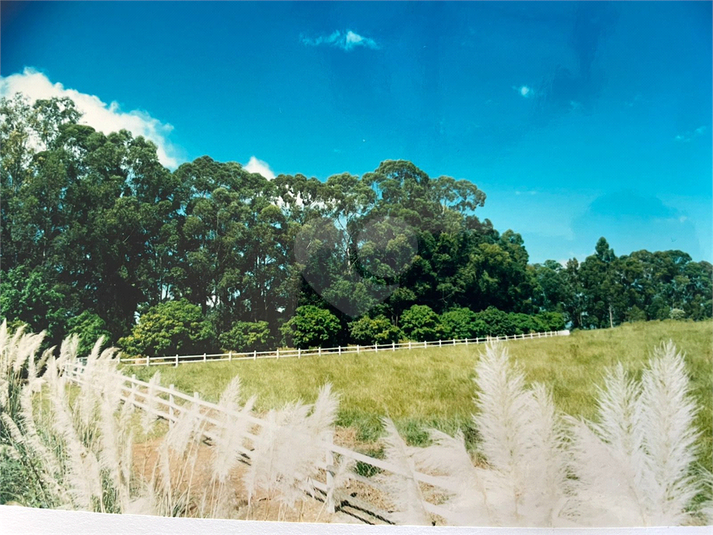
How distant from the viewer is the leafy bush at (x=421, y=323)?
3381 mm

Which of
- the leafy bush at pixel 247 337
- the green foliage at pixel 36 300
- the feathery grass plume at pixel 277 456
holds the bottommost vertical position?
the feathery grass plume at pixel 277 456

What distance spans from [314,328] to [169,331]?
1179mm

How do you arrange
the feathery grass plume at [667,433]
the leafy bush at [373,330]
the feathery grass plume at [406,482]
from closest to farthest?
1. the feathery grass plume at [667,433]
2. the feathery grass plume at [406,482]
3. the leafy bush at [373,330]

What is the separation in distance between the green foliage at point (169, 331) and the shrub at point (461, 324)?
180 centimetres

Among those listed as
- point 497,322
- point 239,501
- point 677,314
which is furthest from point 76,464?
point 677,314

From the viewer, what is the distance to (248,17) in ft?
11.7

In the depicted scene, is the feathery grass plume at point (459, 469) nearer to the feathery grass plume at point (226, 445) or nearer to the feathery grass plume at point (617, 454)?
the feathery grass plume at point (617, 454)

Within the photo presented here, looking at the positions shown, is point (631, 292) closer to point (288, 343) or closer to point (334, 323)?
point (334, 323)

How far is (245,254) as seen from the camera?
11.9 ft

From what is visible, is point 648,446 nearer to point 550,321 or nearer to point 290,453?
point 550,321

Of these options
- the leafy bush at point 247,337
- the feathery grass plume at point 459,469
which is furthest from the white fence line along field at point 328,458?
the leafy bush at point 247,337

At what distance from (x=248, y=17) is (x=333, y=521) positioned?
3.63 m

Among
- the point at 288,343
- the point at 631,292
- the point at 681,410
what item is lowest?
the point at 681,410

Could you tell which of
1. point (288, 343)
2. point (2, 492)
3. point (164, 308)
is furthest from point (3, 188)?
point (288, 343)
